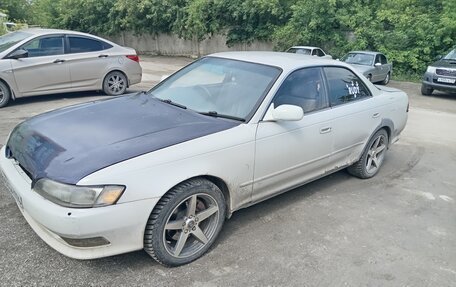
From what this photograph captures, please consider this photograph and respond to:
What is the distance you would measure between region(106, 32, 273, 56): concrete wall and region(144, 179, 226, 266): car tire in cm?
1916

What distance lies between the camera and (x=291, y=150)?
352 centimetres

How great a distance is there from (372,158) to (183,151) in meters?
3.02

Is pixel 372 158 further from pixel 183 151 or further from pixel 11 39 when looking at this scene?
pixel 11 39

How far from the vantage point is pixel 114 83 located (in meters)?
9.05

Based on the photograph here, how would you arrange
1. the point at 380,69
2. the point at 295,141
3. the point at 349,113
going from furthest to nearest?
1. the point at 380,69
2. the point at 349,113
3. the point at 295,141

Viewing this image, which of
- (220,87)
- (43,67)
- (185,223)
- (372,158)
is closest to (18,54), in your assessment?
(43,67)

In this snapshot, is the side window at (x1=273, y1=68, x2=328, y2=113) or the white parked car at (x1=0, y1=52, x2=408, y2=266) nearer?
the white parked car at (x1=0, y1=52, x2=408, y2=266)

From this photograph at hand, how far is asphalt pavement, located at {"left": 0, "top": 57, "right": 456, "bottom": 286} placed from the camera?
2.74 metres

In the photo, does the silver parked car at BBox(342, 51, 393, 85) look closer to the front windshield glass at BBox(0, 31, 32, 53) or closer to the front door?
the front door

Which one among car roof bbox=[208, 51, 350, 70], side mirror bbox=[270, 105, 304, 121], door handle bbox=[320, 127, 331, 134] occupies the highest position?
car roof bbox=[208, 51, 350, 70]

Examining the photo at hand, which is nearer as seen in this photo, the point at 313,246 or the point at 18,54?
the point at 313,246

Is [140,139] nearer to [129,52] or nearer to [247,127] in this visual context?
[247,127]

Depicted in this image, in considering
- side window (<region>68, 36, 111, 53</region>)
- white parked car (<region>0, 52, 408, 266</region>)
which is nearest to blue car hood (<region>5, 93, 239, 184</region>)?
white parked car (<region>0, 52, 408, 266</region>)

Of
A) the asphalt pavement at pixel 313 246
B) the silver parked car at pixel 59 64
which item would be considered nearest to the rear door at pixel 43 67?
the silver parked car at pixel 59 64
